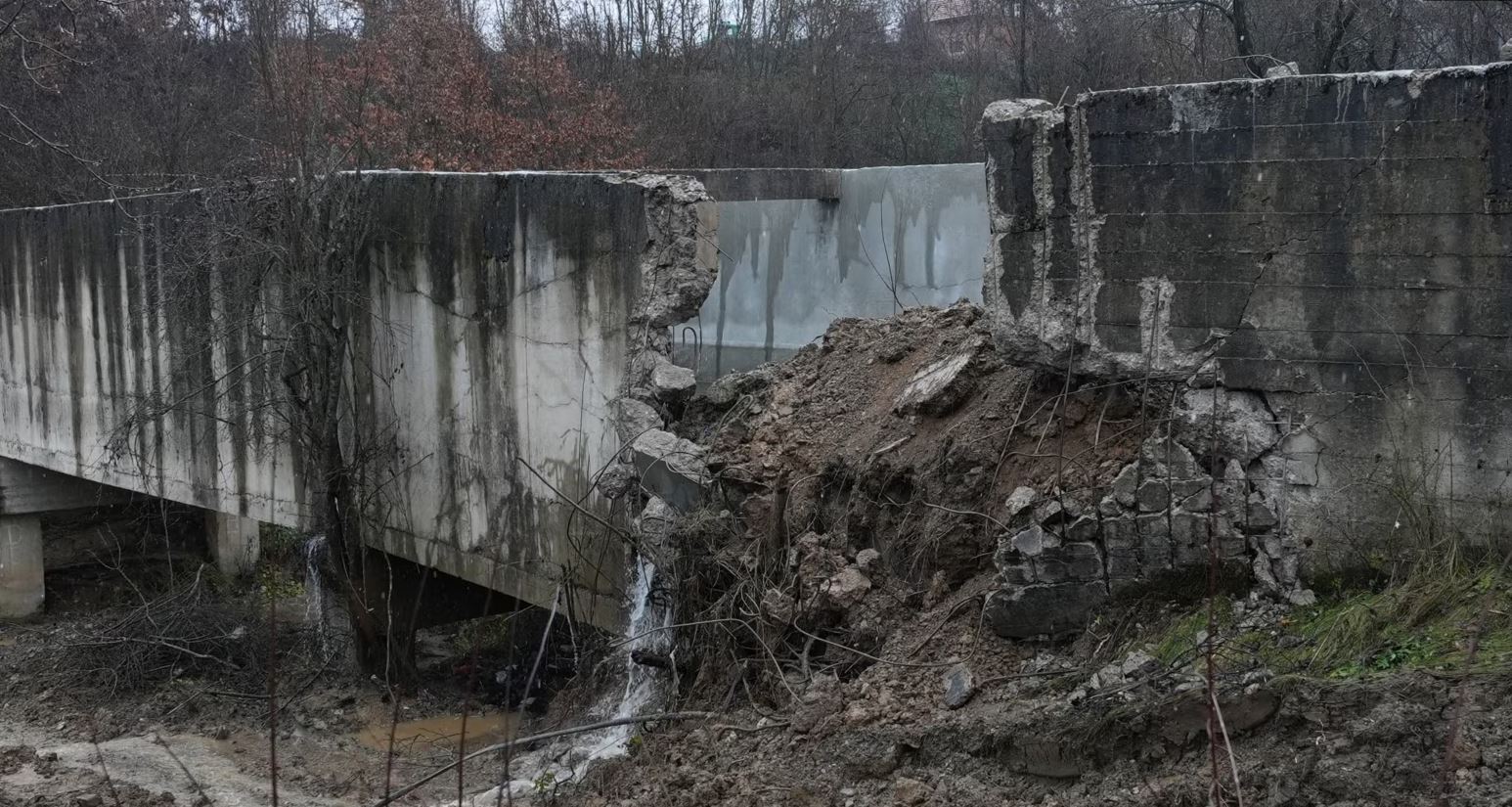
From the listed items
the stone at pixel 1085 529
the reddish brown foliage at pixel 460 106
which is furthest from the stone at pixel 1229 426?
the reddish brown foliage at pixel 460 106

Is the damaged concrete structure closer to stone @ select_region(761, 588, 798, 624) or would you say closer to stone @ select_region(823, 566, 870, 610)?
stone @ select_region(823, 566, 870, 610)

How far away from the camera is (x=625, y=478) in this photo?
25.1 ft

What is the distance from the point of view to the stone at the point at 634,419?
7773mm

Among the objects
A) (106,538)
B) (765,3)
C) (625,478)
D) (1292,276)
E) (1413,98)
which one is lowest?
(106,538)

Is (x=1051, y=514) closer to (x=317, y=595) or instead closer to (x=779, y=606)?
(x=779, y=606)

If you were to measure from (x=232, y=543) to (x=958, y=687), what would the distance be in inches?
453

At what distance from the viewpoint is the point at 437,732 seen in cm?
945

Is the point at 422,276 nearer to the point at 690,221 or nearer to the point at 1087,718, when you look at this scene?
the point at 690,221

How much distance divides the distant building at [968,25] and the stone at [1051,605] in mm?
16393

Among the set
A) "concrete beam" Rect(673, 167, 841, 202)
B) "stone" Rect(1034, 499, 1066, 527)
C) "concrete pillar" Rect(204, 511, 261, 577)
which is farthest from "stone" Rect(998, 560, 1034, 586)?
"concrete pillar" Rect(204, 511, 261, 577)

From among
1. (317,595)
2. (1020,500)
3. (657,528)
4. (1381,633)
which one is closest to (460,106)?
(317,595)

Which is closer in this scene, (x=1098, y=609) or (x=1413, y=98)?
(x=1413, y=98)

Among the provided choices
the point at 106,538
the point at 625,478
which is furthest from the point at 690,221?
the point at 106,538

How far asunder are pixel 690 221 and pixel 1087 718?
380 centimetres
